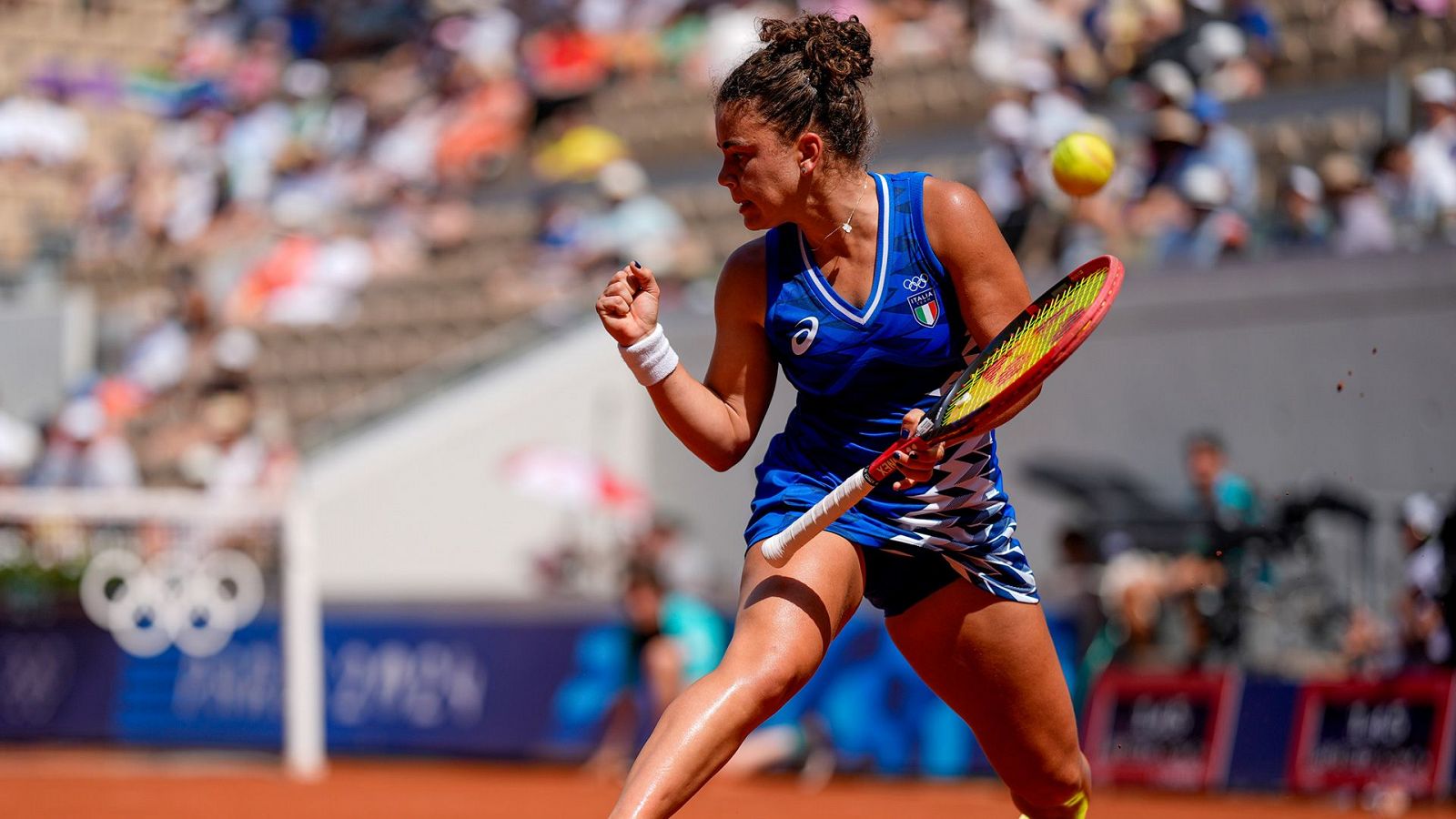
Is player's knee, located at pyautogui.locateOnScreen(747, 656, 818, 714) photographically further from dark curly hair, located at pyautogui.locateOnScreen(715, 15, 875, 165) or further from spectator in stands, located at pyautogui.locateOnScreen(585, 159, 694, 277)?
spectator in stands, located at pyautogui.locateOnScreen(585, 159, 694, 277)

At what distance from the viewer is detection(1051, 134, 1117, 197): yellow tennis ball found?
18.1 ft

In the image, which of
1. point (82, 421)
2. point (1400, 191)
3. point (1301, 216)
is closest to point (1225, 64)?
point (1301, 216)

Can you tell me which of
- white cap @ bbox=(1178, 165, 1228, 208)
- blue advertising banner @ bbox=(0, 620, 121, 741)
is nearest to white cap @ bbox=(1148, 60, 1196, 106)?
white cap @ bbox=(1178, 165, 1228, 208)

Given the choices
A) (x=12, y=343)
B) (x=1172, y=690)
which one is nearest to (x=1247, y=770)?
(x=1172, y=690)

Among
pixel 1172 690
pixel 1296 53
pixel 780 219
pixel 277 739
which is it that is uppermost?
pixel 1296 53

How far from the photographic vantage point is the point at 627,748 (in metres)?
12.9

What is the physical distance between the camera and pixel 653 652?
12.5m

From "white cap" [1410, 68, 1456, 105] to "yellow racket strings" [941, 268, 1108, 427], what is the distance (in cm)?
811

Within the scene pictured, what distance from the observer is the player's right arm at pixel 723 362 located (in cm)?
465

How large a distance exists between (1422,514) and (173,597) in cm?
821

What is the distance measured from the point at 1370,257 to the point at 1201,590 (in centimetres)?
235

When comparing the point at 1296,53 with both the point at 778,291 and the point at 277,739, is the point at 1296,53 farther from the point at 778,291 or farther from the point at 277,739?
the point at 778,291

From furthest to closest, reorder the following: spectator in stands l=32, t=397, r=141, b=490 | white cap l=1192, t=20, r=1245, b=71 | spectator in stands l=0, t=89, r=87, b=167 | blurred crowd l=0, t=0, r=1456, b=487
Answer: spectator in stands l=0, t=89, r=87, b=167 → spectator in stands l=32, t=397, r=141, b=490 → white cap l=1192, t=20, r=1245, b=71 → blurred crowd l=0, t=0, r=1456, b=487

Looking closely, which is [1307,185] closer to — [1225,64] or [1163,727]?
[1225,64]
